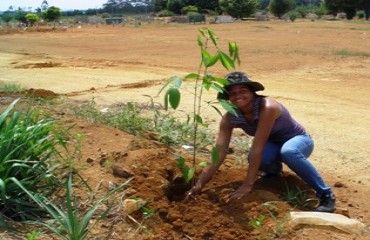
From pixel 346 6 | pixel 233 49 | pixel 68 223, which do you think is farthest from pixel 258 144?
pixel 346 6

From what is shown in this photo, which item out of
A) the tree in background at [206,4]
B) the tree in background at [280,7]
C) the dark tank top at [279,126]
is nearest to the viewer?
the dark tank top at [279,126]

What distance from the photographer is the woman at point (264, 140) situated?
326 centimetres

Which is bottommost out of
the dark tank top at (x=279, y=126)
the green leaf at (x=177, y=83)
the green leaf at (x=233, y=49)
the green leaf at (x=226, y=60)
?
the dark tank top at (x=279, y=126)

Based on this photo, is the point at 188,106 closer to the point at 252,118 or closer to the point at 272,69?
the point at 252,118

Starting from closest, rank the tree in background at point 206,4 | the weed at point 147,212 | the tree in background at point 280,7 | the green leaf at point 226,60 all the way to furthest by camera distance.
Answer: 1. the green leaf at point 226,60
2. the weed at point 147,212
3. the tree in background at point 280,7
4. the tree in background at point 206,4

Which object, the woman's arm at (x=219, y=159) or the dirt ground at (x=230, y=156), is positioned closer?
the dirt ground at (x=230, y=156)

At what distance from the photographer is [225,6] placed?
188 feet

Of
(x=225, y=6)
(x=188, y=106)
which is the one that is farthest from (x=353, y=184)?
(x=225, y=6)

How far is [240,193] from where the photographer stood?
3260 mm

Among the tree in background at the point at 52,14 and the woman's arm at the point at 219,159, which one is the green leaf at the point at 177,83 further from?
the tree in background at the point at 52,14

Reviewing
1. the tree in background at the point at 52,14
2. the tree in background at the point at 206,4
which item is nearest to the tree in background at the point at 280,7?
the tree in background at the point at 206,4

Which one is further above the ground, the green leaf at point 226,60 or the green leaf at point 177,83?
the green leaf at point 226,60

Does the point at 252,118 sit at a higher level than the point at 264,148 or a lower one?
higher

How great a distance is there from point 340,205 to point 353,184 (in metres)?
0.69
